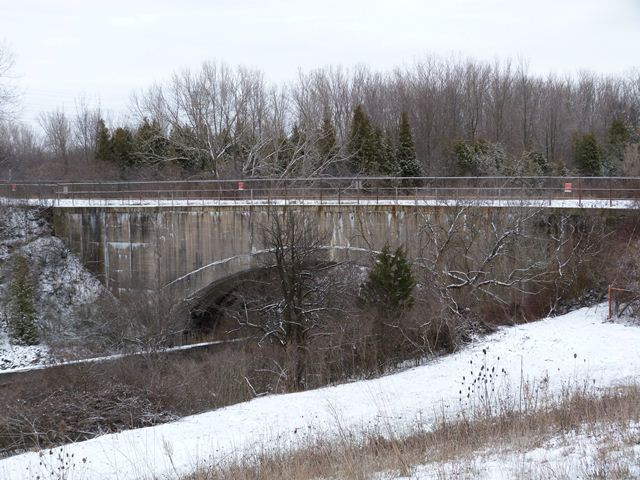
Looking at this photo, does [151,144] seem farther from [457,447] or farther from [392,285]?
[457,447]

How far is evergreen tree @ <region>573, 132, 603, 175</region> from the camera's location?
4175cm

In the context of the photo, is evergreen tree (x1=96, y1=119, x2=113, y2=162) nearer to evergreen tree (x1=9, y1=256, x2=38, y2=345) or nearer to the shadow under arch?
evergreen tree (x1=9, y1=256, x2=38, y2=345)

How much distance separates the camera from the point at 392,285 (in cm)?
1590

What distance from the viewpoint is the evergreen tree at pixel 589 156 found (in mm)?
41750

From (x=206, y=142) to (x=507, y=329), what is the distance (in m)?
29.5

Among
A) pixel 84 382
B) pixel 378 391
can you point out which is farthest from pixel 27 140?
pixel 378 391

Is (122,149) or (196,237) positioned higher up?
(122,149)

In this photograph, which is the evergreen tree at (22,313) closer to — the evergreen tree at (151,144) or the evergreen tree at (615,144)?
the evergreen tree at (151,144)

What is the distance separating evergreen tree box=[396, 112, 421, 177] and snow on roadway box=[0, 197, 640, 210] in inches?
712

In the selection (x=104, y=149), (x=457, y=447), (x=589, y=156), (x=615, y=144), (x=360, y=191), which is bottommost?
(x=457, y=447)

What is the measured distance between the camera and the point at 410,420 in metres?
8.89

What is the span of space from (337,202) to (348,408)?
462 inches

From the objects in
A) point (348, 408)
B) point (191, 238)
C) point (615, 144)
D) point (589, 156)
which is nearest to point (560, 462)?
point (348, 408)

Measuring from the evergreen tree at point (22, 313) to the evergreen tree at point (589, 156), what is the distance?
35.3 meters
